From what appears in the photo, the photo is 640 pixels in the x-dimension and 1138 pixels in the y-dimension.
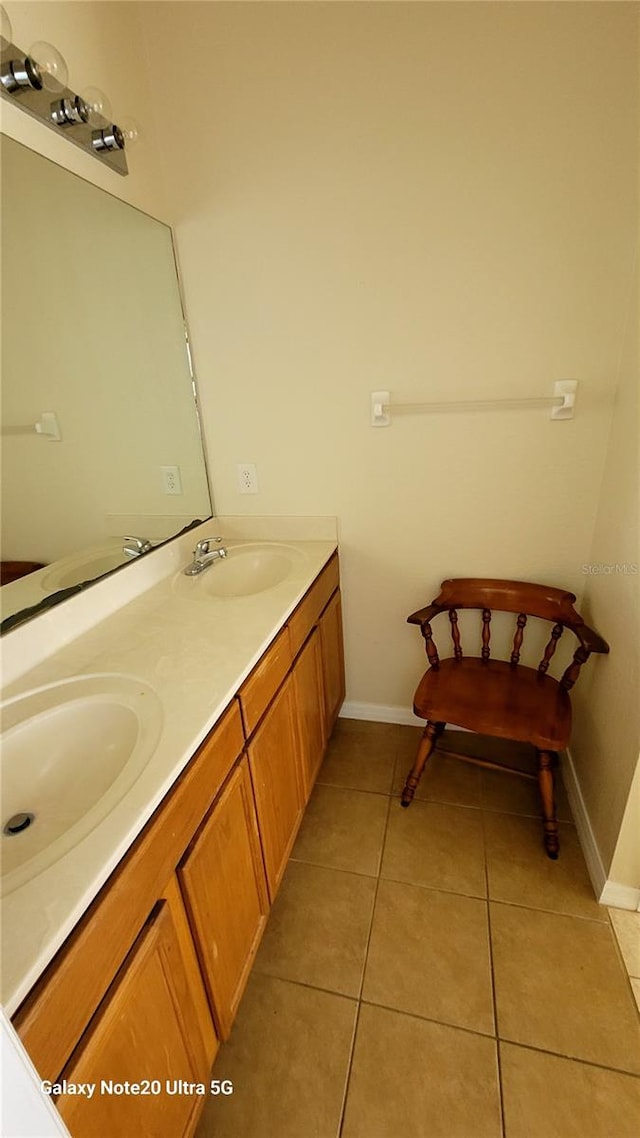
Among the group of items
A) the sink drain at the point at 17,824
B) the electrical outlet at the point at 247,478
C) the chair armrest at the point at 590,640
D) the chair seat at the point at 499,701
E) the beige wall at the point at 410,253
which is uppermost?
the beige wall at the point at 410,253

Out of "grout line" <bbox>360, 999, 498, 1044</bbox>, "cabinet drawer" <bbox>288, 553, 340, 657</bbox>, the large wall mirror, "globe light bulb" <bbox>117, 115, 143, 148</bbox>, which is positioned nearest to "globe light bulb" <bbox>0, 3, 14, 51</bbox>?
the large wall mirror

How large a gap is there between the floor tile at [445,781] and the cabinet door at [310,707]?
349mm

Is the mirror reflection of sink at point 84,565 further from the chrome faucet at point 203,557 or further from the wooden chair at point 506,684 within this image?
the wooden chair at point 506,684

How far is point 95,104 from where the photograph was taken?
1130 millimetres

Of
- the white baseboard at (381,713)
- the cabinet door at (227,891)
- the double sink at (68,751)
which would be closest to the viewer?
the double sink at (68,751)

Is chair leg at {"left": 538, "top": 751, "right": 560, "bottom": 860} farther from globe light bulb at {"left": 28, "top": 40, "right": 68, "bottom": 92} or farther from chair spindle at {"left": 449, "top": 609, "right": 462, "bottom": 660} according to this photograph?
globe light bulb at {"left": 28, "top": 40, "right": 68, "bottom": 92}

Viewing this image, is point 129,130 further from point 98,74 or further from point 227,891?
point 227,891

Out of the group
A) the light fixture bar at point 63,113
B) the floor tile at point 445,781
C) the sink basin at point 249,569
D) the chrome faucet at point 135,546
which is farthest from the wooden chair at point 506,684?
the light fixture bar at point 63,113

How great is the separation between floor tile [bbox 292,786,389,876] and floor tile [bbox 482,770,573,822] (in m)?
0.38

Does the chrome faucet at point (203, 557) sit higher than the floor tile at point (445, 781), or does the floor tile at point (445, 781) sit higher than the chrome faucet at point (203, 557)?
the chrome faucet at point (203, 557)

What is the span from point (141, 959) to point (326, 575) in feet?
3.78

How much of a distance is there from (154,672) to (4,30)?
1.28 m

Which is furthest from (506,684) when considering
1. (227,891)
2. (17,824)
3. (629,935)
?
(17,824)

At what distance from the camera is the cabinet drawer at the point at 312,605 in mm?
1355
